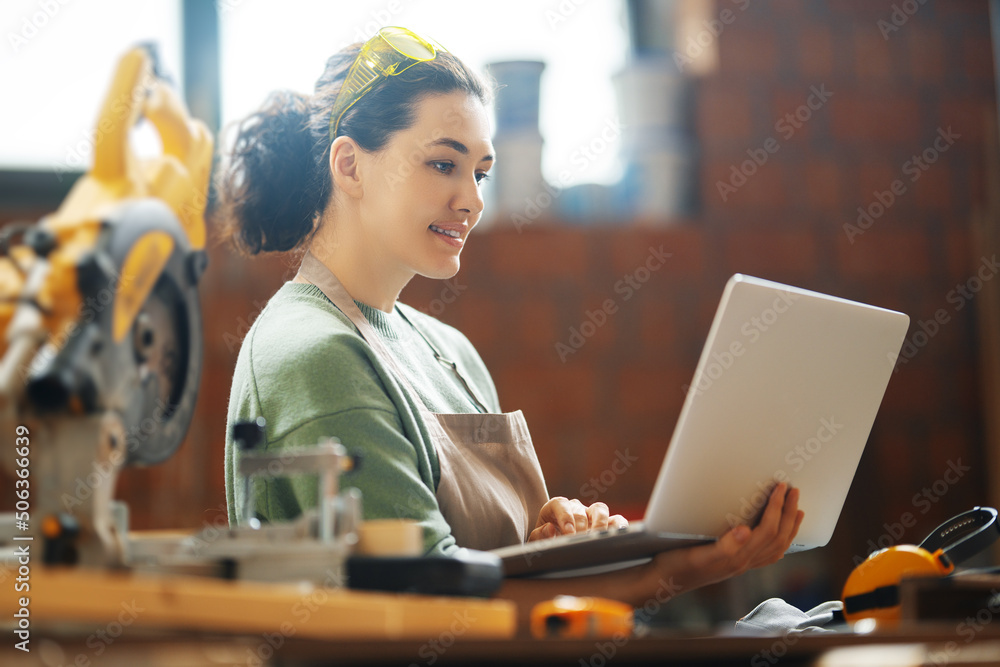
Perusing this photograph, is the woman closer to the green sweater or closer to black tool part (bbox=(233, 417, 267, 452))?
the green sweater

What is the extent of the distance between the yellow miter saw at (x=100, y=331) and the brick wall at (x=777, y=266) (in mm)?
1777

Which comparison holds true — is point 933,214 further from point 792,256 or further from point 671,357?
point 671,357

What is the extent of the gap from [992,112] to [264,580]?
9.52 feet

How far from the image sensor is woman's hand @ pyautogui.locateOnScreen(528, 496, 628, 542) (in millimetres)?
1413

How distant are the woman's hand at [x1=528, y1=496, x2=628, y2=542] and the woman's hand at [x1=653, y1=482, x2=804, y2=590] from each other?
0.75ft

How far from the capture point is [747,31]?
2887 millimetres

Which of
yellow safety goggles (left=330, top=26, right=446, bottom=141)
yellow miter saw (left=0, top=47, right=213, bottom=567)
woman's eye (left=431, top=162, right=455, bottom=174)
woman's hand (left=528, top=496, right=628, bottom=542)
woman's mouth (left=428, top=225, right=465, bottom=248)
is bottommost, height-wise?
woman's hand (left=528, top=496, right=628, bottom=542)

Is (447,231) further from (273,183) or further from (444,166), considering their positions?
(273,183)

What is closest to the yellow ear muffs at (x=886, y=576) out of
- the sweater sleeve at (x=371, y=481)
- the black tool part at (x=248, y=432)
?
the sweater sleeve at (x=371, y=481)

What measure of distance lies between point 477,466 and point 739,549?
0.38 meters

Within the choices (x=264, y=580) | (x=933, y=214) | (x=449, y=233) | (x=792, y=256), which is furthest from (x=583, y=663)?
(x=933, y=214)

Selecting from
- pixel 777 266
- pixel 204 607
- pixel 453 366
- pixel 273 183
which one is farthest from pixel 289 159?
pixel 777 266

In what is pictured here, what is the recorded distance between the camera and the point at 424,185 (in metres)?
1.49

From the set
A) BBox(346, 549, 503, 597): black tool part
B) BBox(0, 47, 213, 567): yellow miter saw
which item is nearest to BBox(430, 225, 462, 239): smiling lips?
BBox(0, 47, 213, 567): yellow miter saw
